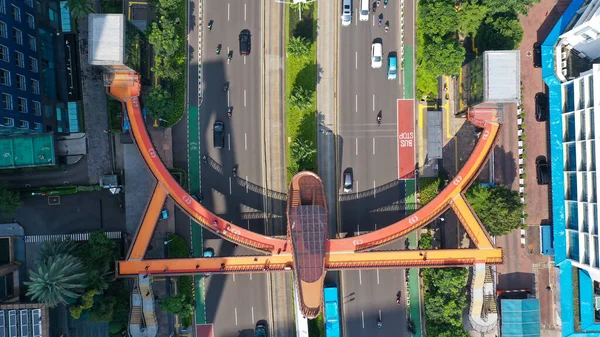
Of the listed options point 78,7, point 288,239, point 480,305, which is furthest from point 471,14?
point 78,7

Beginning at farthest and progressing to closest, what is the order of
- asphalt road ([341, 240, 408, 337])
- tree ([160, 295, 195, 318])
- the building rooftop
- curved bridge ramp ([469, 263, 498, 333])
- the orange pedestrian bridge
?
asphalt road ([341, 240, 408, 337]) < tree ([160, 295, 195, 318]) < curved bridge ramp ([469, 263, 498, 333]) < the orange pedestrian bridge < the building rooftop

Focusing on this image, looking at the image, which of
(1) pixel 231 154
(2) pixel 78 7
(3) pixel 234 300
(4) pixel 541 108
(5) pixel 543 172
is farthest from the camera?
(3) pixel 234 300

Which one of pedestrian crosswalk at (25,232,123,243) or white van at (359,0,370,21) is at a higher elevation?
white van at (359,0,370,21)

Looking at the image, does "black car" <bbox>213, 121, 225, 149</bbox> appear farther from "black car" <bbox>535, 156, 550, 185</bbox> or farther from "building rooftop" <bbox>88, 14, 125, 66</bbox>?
"black car" <bbox>535, 156, 550, 185</bbox>

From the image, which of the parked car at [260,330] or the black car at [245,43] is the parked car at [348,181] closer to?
the black car at [245,43]

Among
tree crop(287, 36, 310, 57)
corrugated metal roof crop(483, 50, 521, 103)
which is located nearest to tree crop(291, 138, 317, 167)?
tree crop(287, 36, 310, 57)

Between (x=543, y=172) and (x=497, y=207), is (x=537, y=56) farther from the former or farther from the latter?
(x=497, y=207)

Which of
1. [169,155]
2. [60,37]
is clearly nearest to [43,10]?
[60,37]

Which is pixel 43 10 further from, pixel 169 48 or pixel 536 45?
pixel 536 45
